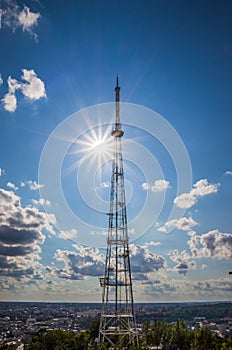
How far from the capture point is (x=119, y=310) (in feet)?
118

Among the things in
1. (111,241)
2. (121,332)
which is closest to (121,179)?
(111,241)

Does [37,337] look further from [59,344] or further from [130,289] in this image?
[130,289]

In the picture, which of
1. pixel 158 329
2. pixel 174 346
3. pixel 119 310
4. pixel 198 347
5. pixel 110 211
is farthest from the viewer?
pixel 158 329

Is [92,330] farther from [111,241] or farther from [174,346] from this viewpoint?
[111,241]

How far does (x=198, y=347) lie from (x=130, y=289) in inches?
1170

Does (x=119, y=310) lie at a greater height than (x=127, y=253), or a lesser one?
lesser

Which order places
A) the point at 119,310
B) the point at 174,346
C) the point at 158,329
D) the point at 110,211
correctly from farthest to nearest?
the point at 158,329, the point at 174,346, the point at 110,211, the point at 119,310

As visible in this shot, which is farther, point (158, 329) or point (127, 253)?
point (158, 329)

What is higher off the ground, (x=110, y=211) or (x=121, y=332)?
(x=110, y=211)

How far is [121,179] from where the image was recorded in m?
39.9

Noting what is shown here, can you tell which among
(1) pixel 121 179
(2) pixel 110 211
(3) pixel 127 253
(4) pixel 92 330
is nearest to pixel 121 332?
(3) pixel 127 253

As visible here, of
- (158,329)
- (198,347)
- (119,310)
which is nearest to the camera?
(119,310)

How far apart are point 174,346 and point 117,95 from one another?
54.3 m

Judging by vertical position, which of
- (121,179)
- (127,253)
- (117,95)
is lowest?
(127,253)
